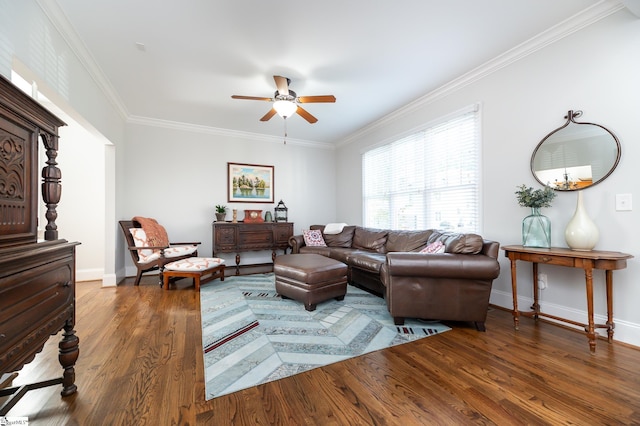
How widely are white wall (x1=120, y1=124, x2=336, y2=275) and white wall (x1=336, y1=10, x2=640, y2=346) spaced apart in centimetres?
338

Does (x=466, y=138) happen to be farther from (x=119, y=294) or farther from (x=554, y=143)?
(x=119, y=294)

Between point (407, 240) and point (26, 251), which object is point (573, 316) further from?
point (26, 251)

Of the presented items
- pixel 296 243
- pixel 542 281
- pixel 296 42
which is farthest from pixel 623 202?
pixel 296 243

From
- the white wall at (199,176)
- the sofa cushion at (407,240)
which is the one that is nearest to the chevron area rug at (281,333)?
the sofa cushion at (407,240)

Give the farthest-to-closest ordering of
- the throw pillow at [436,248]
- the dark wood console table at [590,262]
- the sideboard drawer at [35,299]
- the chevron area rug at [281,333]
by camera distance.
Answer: the throw pillow at [436,248] → the dark wood console table at [590,262] → the chevron area rug at [281,333] → the sideboard drawer at [35,299]

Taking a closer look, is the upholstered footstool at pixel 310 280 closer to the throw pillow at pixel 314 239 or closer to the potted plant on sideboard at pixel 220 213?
the throw pillow at pixel 314 239

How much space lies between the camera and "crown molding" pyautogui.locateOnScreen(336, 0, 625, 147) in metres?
2.27

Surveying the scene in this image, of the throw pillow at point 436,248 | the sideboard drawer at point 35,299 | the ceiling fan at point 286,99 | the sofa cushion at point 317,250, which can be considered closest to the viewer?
the sideboard drawer at point 35,299

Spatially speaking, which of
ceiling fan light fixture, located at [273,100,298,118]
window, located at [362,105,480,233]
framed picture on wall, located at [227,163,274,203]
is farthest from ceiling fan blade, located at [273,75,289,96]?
framed picture on wall, located at [227,163,274,203]

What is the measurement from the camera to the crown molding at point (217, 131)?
4.67 meters

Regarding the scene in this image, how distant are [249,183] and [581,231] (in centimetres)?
494

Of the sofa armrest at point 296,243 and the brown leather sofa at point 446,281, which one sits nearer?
the brown leather sofa at point 446,281

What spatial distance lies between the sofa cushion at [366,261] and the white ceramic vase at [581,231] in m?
1.71

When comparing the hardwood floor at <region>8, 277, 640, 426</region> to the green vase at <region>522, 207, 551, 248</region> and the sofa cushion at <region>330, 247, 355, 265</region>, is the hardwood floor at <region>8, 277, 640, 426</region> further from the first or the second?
the sofa cushion at <region>330, 247, 355, 265</region>
